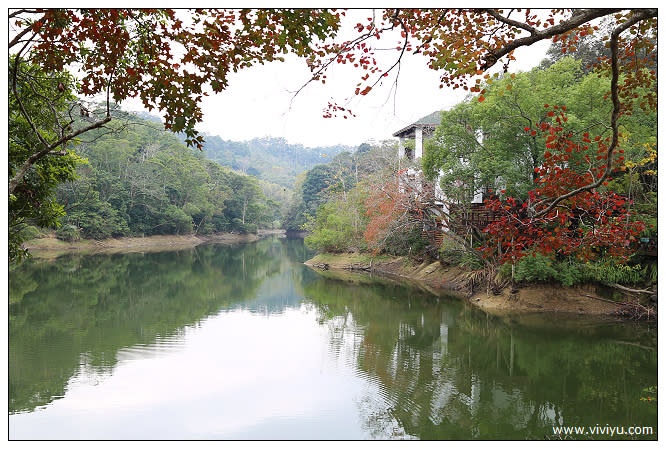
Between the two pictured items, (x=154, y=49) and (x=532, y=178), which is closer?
(x=154, y=49)

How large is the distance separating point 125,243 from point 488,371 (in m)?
32.9

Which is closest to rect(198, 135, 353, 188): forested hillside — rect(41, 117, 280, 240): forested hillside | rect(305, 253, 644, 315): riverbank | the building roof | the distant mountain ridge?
the distant mountain ridge

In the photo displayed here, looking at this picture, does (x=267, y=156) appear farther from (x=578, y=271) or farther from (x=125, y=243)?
(x=578, y=271)

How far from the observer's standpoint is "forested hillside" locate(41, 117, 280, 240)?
101ft

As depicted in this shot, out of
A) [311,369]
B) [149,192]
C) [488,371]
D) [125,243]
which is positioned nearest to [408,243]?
[488,371]

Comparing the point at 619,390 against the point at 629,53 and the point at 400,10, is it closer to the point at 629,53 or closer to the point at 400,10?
the point at 629,53

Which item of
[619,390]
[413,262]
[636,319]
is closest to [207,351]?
[619,390]

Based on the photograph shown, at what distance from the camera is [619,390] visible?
281 inches

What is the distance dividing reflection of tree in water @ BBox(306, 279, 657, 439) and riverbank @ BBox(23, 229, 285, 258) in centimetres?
2248

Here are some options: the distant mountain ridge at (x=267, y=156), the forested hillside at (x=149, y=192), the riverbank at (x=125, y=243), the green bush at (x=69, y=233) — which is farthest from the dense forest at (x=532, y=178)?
the distant mountain ridge at (x=267, y=156)

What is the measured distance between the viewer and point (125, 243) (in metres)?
35.5

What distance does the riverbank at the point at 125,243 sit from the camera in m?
28.4

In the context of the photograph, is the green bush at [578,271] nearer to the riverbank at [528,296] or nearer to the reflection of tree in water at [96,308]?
the riverbank at [528,296]

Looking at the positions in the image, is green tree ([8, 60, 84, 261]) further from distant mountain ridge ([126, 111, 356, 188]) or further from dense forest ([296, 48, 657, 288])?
distant mountain ridge ([126, 111, 356, 188])
